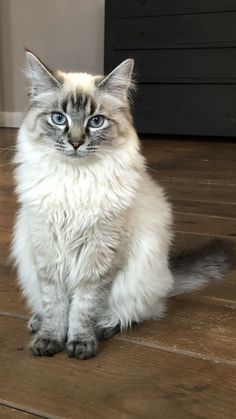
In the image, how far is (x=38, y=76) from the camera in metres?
1.04

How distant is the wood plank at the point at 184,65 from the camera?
3.87m

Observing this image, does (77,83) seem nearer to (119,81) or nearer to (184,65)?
(119,81)

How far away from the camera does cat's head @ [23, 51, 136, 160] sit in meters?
1.00

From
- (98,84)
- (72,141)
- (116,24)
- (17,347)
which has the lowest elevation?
(17,347)

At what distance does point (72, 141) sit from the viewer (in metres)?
0.98

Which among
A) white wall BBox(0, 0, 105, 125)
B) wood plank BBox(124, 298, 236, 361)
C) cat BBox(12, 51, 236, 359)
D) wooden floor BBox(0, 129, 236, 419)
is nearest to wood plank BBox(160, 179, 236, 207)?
wooden floor BBox(0, 129, 236, 419)

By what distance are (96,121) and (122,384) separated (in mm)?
552

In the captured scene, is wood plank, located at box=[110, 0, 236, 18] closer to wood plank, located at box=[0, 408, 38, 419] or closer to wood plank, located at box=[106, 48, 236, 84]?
wood plank, located at box=[106, 48, 236, 84]

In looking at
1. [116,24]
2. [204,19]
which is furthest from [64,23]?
[204,19]

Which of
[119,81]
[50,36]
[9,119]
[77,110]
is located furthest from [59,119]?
[9,119]

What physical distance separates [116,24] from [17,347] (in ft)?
11.7

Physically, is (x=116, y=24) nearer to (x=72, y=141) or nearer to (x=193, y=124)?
(x=193, y=124)

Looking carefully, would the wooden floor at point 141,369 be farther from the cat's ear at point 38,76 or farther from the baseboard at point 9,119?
the baseboard at point 9,119

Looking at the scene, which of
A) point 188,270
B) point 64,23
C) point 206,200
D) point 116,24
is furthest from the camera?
point 64,23
